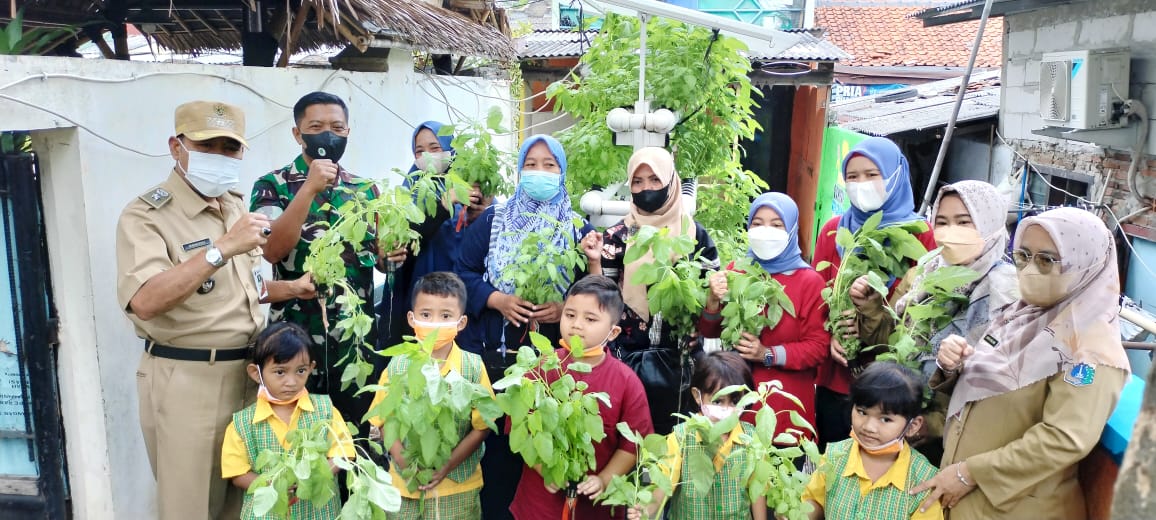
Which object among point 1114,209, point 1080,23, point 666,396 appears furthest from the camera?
point 1080,23

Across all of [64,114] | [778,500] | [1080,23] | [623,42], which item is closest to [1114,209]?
[1080,23]

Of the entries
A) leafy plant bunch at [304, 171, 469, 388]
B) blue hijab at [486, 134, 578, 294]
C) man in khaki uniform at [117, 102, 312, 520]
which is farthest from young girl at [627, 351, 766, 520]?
man in khaki uniform at [117, 102, 312, 520]

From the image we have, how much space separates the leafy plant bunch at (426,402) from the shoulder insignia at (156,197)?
123cm

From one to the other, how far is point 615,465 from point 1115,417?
1.64m

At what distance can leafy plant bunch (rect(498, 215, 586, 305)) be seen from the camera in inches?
140

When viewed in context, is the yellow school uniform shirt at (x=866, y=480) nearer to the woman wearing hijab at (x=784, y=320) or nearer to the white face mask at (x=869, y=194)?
the woman wearing hijab at (x=784, y=320)

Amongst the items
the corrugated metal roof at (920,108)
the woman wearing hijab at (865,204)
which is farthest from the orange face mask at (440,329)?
the corrugated metal roof at (920,108)

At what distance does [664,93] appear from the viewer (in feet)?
16.8

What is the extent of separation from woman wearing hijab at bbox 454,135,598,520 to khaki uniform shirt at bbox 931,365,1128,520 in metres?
1.70

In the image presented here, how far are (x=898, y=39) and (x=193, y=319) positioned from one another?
1982 centimetres

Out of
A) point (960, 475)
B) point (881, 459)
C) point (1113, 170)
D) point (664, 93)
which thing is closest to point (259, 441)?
point (881, 459)

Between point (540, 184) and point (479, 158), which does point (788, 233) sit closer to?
point (540, 184)

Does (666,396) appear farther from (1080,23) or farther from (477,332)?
(1080,23)

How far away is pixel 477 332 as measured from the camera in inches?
155
